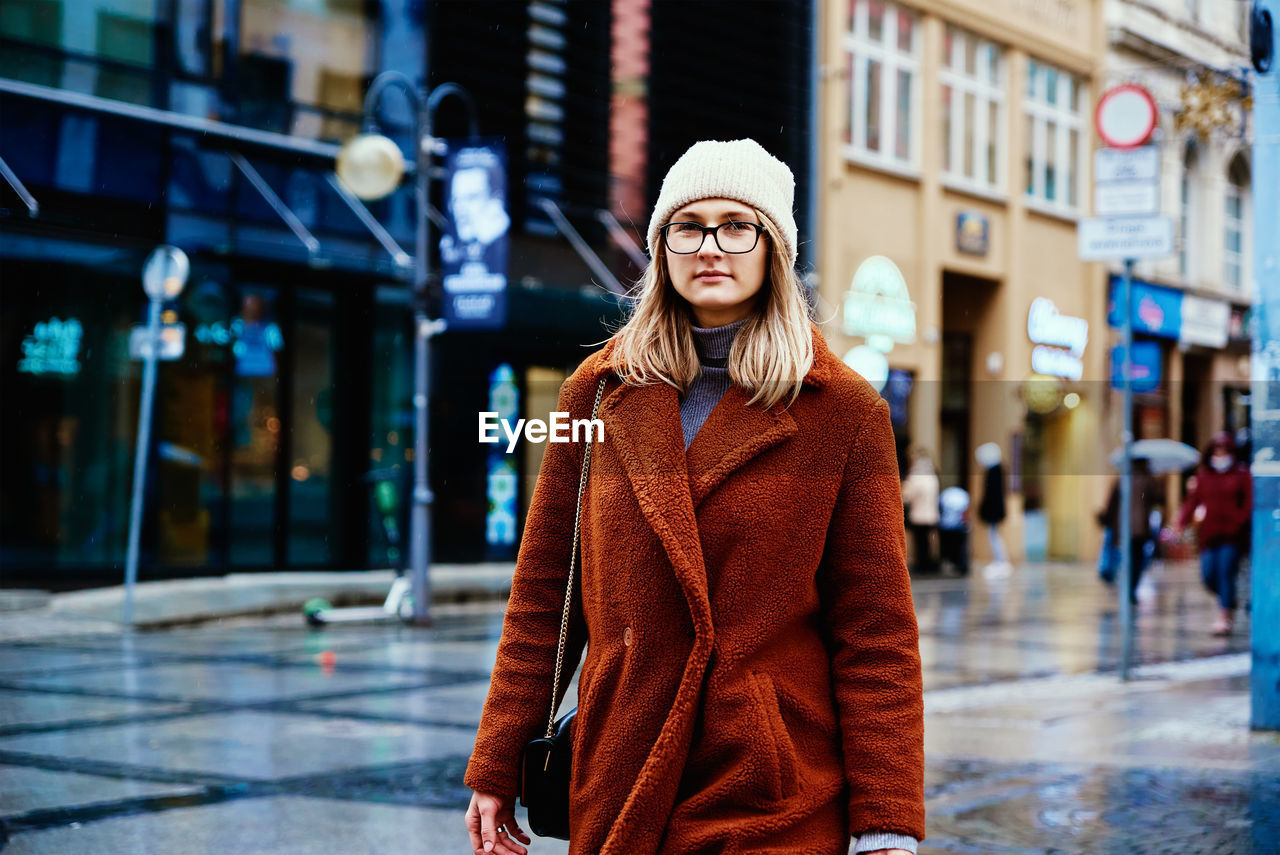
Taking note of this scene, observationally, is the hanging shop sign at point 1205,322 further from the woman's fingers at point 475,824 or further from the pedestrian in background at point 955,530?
the woman's fingers at point 475,824

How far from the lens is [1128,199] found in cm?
1032

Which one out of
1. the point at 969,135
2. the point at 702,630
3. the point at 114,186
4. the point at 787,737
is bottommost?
the point at 787,737

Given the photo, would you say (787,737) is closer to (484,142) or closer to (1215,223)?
(484,142)

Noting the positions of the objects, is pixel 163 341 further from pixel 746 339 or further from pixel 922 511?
pixel 746 339

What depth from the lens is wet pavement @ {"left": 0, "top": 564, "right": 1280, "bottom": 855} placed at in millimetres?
5512

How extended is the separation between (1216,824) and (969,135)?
72.6 feet

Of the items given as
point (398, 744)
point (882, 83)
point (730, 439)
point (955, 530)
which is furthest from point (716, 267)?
point (882, 83)

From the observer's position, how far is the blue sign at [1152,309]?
29.3 meters

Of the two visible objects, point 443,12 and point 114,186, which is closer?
point 114,186

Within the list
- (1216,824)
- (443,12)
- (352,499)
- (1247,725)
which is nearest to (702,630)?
(1216,824)

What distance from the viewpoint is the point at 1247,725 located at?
809 cm

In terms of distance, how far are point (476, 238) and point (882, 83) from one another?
1219 centimetres

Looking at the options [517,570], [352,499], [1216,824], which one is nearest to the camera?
[517,570]

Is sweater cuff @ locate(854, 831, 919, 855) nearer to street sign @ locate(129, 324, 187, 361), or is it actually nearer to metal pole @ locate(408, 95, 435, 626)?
metal pole @ locate(408, 95, 435, 626)
